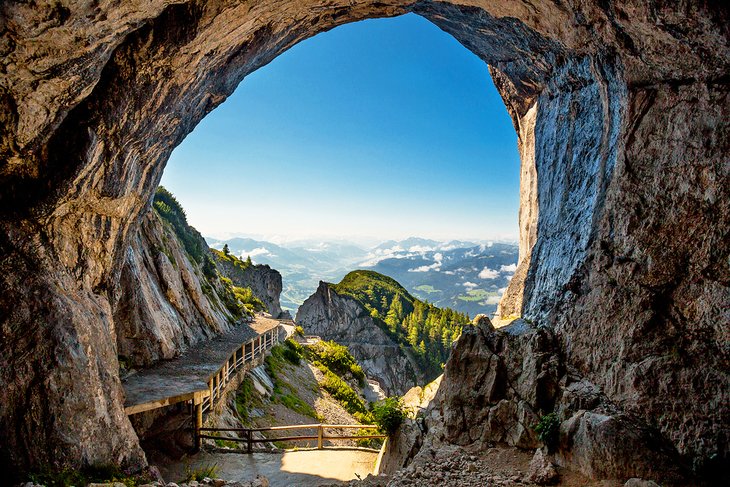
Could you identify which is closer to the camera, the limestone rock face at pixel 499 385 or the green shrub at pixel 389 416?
the limestone rock face at pixel 499 385

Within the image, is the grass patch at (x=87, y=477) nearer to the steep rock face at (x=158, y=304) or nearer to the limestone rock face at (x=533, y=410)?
the steep rock face at (x=158, y=304)

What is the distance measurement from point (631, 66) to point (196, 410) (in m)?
20.0

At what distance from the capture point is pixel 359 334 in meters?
71.2

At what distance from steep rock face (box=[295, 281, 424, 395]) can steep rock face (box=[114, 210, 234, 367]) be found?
4399 centimetres

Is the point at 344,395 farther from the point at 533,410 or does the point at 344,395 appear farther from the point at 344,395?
the point at 533,410

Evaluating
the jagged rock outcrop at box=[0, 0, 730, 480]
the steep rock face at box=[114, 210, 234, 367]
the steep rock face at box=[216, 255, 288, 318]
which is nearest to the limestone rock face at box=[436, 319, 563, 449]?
the jagged rock outcrop at box=[0, 0, 730, 480]

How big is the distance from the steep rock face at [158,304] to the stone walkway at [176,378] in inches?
28.6

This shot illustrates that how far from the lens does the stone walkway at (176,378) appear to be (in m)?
13.0

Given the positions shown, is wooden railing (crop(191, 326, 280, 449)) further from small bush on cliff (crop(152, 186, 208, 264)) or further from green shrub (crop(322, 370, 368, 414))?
small bush on cliff (crop(152, 186, 208, 264))

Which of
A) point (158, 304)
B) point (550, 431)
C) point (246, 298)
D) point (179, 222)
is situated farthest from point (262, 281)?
point (550, 431)

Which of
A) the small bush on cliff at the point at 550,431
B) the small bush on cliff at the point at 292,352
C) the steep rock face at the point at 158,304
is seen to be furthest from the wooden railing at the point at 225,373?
the small bush on cliff at the point at 550,431

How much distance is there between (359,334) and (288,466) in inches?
2251

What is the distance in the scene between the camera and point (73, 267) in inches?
418

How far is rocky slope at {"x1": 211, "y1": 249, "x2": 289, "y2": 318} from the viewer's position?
200ft
